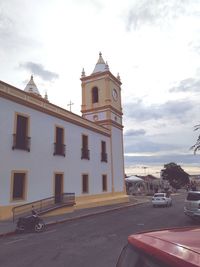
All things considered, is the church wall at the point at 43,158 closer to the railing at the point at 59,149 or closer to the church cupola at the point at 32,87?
the railing at the point at 59,149

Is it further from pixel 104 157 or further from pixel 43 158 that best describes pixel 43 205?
pixel 104 157

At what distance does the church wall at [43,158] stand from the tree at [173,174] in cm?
5113

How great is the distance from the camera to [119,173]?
31453mm

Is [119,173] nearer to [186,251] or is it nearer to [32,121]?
[32,121]

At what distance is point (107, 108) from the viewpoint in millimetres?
29891

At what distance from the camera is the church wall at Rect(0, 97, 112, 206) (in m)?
16.4

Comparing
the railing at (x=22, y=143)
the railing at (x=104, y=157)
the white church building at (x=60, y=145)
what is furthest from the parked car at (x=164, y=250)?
the railing at (x=104, y=157)

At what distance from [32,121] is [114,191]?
14.7 metres

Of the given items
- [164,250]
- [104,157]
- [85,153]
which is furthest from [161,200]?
[164,250]

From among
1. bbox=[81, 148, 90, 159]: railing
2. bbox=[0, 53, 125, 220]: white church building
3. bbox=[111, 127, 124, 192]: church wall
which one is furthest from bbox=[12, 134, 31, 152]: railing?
bbox=[111, 127, 124, 192]: church wall

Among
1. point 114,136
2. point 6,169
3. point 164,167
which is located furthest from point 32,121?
point 164,167

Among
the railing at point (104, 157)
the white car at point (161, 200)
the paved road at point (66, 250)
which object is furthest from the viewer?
the railing at point (104, 157)

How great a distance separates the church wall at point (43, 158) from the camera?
16.4 m

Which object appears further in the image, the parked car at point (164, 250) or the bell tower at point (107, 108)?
the bell tower at point (107, 108)
